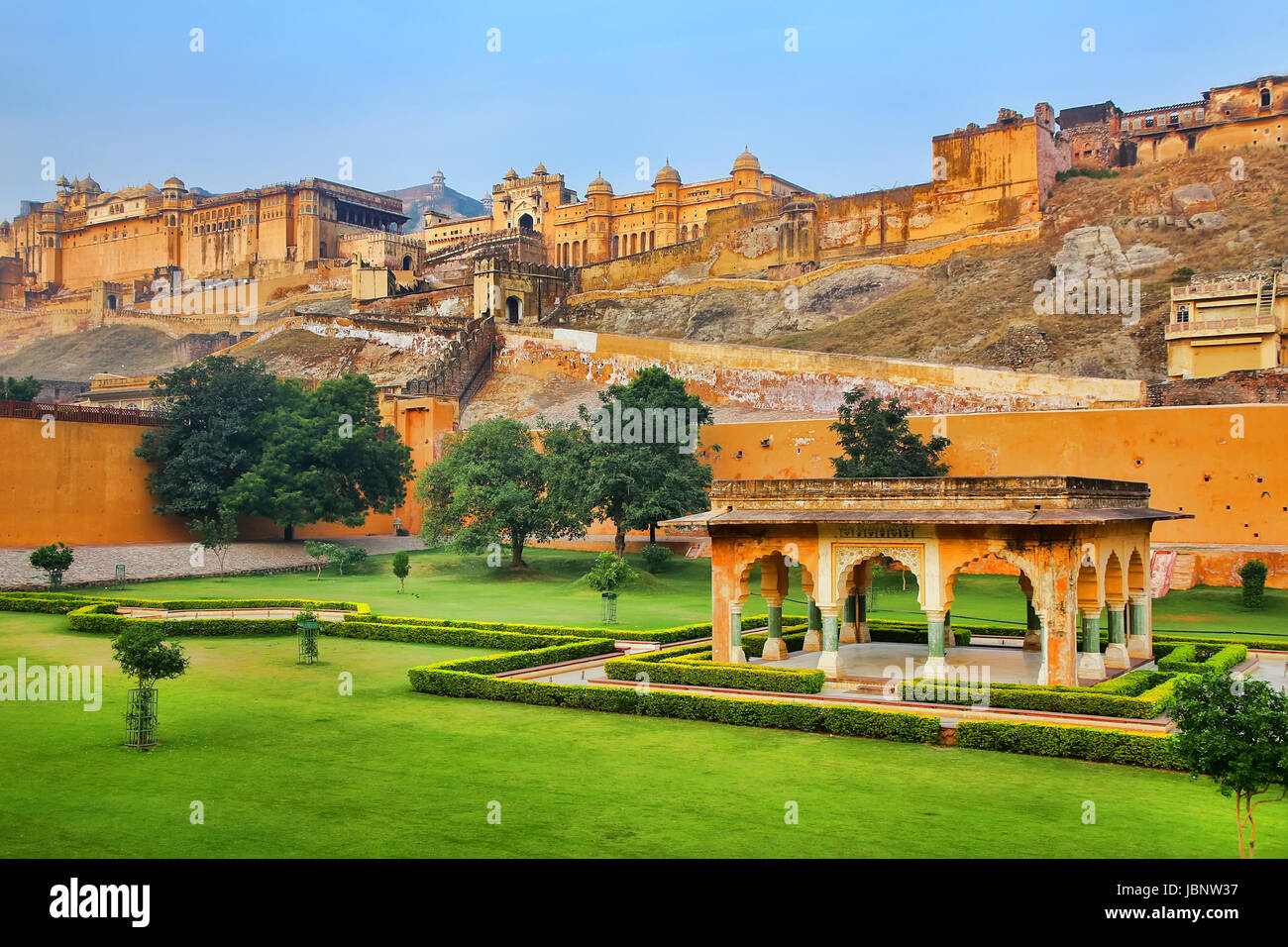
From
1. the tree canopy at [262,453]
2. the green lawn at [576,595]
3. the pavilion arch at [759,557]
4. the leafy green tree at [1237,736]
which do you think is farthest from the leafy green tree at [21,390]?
the leafy green tree at [1237,736]

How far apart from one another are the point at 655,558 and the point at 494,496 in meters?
4.21

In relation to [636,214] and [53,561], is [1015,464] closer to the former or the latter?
[53,561]

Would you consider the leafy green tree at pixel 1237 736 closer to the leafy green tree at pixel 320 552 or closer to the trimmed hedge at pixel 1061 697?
the trimmed hedge at pixel 1061 697

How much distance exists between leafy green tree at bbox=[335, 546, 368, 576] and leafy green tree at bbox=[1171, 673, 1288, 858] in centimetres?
2478

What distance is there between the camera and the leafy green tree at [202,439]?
3095cm

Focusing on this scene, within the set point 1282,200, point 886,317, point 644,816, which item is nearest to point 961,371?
point 886,317

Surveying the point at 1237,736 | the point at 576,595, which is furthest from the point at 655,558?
the point at 1237,736

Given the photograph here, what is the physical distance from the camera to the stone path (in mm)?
24953

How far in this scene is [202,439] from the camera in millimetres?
31250

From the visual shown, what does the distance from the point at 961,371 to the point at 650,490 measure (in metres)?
9.51

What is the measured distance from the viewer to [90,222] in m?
74.1

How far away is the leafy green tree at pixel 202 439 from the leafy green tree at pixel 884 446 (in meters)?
15.8
